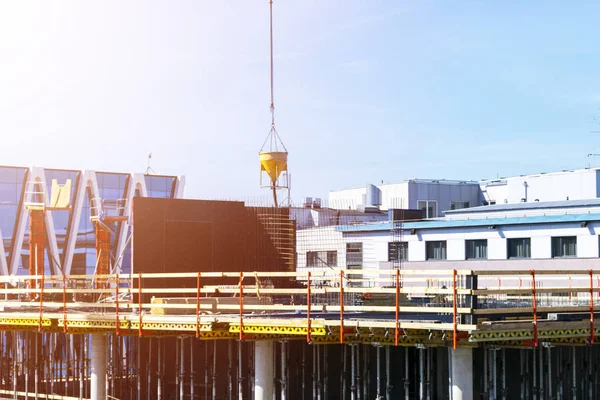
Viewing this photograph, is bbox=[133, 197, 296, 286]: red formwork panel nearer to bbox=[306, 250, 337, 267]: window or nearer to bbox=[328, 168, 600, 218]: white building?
bbox=[306, 250, 337, 267]: window

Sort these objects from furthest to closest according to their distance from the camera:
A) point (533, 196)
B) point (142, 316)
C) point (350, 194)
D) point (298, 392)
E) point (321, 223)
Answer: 1. point (350, 194)
2. point (533, 196)
3. point (321, 223)
4. point (298, 392)
5. point (142, 316)

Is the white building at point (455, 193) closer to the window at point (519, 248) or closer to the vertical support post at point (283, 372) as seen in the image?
the window at point (519, 248)

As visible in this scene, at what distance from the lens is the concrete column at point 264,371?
2320cm

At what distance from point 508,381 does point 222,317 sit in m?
8.24

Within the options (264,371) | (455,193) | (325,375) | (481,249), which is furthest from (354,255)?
(264,371)

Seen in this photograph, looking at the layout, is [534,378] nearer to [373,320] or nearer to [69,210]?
[373,320]

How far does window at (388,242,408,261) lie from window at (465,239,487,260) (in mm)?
3732

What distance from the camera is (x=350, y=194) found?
277 ft

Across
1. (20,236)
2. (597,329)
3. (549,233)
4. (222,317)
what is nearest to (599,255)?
(549,233)

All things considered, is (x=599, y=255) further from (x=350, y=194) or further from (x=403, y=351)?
(x=350, y=194)

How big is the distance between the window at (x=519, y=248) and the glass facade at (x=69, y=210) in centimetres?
4949

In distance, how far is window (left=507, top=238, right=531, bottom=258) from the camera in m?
44.4

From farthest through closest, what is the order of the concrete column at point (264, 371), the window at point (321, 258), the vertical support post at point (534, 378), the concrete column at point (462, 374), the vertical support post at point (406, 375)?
the window at point (321, 258) < the vertical support post at point (534, 378) < the concrete column at point (264, 371) < the vertical support post at point (406, 375) < the concrete column at point (462, 374)

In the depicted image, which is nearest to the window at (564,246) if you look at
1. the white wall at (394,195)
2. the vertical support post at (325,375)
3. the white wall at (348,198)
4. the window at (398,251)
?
the window at (398,251)
